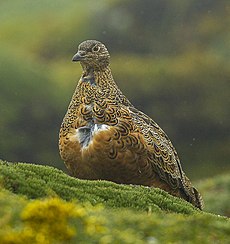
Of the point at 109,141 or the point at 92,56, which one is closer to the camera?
the point at 109,141

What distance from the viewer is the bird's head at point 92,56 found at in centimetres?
1537

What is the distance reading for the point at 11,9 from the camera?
47969 mm

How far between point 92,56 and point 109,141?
84.1 inches

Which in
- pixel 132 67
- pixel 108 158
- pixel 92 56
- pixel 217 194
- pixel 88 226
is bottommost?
pixel 88 226

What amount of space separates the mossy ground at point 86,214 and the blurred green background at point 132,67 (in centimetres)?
2325

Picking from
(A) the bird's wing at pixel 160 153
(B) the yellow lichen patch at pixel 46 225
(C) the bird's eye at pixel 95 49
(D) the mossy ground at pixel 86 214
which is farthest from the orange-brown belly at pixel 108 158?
(B) the yellow lichen patch at pixel 46 225

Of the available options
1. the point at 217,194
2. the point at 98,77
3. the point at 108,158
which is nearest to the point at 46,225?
the point at 108,158

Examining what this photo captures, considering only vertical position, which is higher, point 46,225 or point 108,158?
point 108,158

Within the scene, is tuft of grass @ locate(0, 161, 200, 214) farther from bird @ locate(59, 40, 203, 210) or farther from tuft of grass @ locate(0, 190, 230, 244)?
bird @ locate(59, 40, 203, 210)

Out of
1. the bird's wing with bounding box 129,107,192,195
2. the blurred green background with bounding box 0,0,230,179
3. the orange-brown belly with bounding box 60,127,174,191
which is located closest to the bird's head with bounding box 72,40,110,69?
the bird's wing with bounding box 129,107,192,195

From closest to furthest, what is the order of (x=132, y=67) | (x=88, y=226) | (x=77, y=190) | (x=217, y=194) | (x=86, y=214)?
(x=88, y=226)
(x=86, y=214)
(x=77, y=190)
(x=217, y=194)
(x=132, y=67)

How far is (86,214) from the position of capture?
858 centimetres

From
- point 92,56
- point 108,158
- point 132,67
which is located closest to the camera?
point 108,158

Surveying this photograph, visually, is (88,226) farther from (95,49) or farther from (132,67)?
(132,67)
